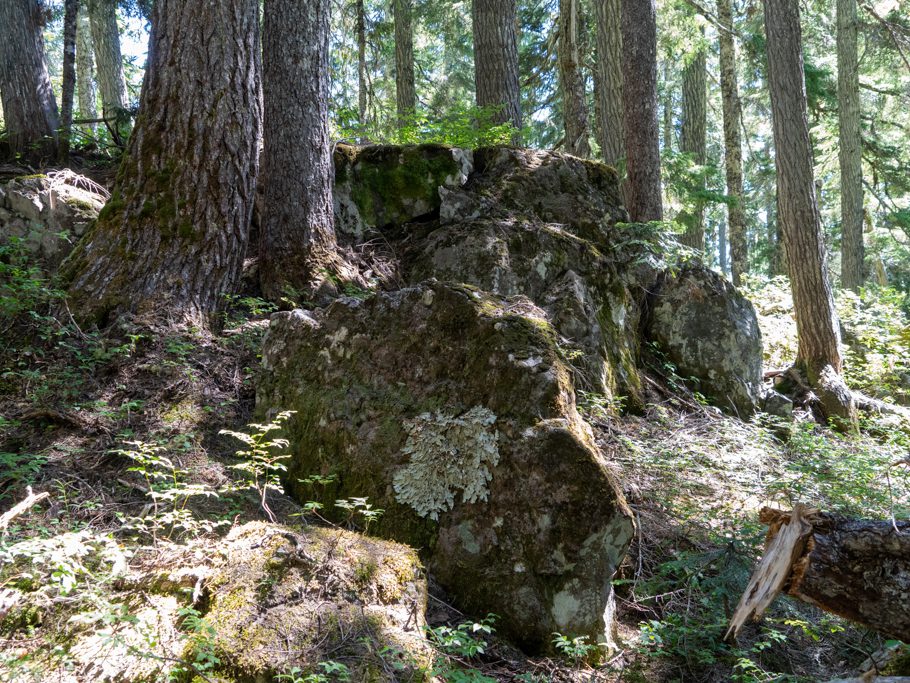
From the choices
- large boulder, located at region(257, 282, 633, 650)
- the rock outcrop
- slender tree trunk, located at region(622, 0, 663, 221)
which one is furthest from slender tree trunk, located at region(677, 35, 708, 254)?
large boulder, located at region(257, 282, 633, 650)

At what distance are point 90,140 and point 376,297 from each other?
5.82 metres

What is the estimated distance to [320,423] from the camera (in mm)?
3848

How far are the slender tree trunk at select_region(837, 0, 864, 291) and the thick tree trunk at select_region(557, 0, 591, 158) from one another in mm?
8453

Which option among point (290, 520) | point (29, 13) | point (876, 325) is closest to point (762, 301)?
point (876, 325)

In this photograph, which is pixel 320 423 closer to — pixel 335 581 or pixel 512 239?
pixel 335 581

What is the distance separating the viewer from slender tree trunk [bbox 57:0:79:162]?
7.15 metres

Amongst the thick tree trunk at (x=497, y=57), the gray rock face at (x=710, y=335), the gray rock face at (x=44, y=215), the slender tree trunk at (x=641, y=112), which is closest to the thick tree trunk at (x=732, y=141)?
the slender tree trunk at (x=641, y=112)

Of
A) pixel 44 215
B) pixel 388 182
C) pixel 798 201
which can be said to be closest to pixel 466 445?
pixel 388 182

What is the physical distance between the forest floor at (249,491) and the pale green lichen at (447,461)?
20.9 inches

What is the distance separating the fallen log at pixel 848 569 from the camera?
2633mm

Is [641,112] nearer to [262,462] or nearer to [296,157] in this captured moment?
[296,157]

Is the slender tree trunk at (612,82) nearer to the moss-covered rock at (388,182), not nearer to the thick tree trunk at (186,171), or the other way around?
the moss-covered rock at (388,182)

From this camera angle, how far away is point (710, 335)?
22.8ft

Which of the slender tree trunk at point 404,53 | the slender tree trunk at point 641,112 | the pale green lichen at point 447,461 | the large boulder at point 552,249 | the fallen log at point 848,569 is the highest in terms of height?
the slender tree trunk at point 404,53
